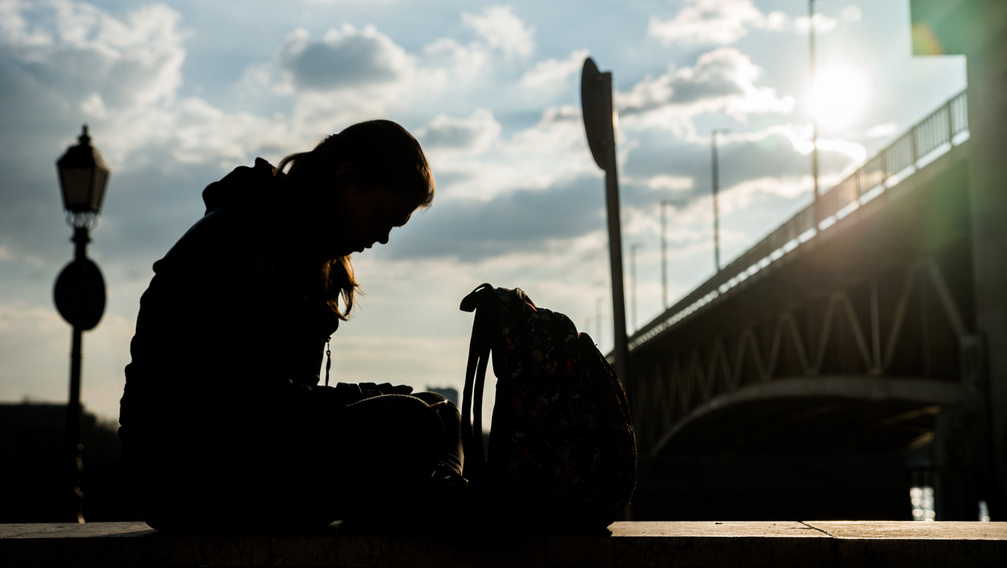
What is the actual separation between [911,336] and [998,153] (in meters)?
5.86

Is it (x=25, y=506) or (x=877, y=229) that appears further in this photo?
(x=877, y=229)

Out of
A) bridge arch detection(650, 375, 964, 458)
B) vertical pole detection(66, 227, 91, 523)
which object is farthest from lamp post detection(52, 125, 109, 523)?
bridge arch detection(650, 375, 964, 458)

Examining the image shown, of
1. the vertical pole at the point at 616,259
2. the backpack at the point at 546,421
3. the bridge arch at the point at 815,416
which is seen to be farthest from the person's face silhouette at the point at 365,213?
the bridge arch at the point at 815,416

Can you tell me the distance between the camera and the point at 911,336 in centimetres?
1816

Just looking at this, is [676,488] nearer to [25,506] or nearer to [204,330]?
[25,506]

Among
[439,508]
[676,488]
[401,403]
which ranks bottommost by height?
[676,488]

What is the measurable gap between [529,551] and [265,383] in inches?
31.0

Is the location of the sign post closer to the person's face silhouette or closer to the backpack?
the backpack

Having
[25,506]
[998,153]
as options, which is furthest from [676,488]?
[25,506]

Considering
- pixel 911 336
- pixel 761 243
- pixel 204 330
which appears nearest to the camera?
pixel 204 330

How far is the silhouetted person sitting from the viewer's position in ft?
7.43

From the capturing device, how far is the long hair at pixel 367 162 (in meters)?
2.53

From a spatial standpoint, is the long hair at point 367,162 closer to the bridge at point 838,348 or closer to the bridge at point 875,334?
the bridge at point 875,334

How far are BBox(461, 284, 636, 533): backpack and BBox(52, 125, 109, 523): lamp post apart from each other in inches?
222
